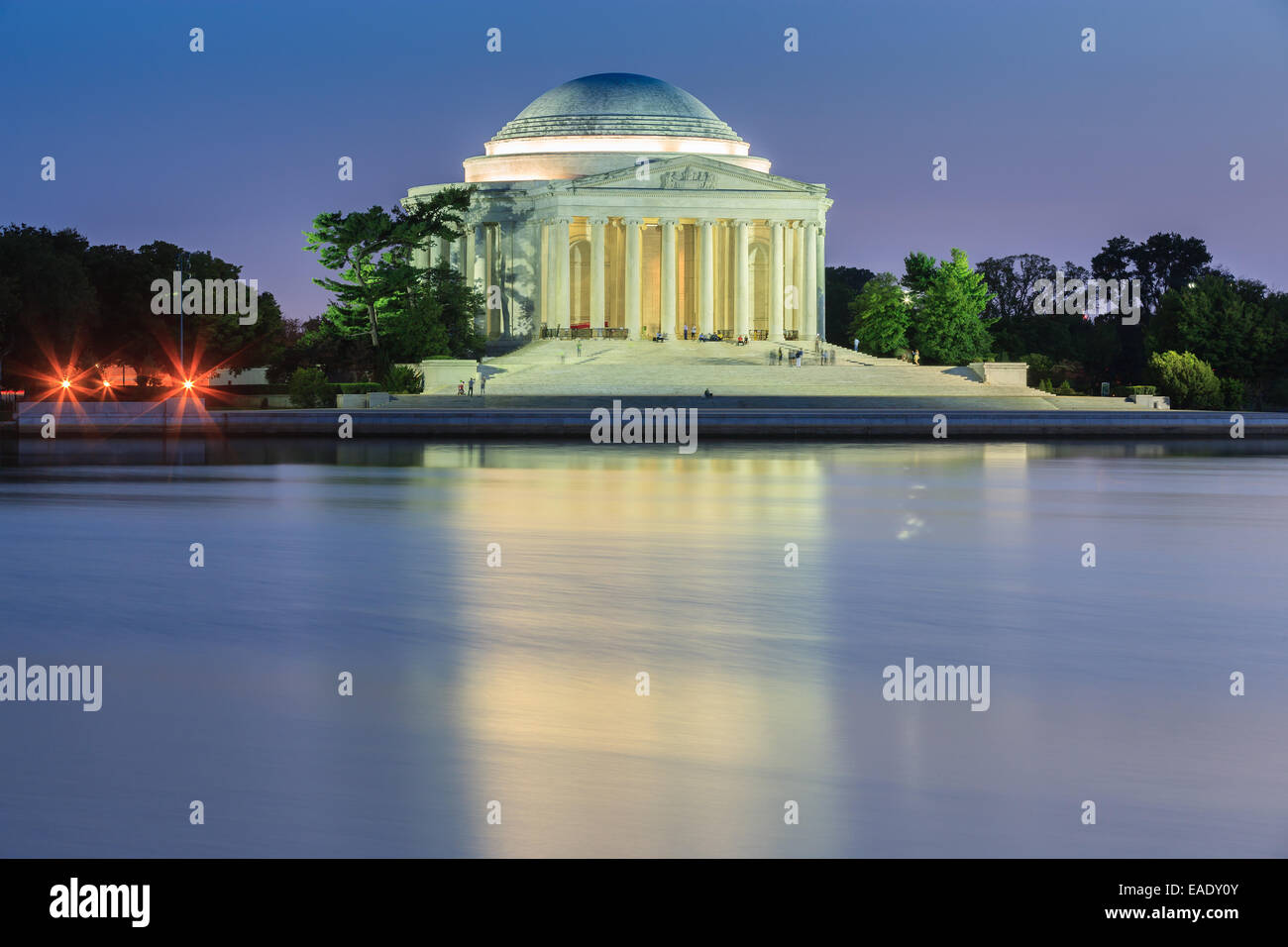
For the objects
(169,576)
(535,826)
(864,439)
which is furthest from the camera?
(864,439)

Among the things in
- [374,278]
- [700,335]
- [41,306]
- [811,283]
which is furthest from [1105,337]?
[41,306]

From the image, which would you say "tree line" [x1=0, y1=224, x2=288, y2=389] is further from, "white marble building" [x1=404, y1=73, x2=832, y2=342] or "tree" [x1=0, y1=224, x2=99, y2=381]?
"white marble building" [x1=404, y1=73, x2=832, y2=342]

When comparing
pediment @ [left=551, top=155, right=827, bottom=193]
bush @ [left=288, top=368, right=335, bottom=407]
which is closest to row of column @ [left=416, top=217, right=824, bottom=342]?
pediment @ [left=551, top=155, right=827, bottom=193]

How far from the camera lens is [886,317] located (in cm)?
9600

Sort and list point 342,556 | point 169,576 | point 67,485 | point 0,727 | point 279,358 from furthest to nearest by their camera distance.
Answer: point 279,358 < point 67,485 < point 342,556 < point 169,576 < point 0,727

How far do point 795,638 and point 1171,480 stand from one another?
25697 mm

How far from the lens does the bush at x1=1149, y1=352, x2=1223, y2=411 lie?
81.5 m

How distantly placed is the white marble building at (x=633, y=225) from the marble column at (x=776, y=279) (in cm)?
9

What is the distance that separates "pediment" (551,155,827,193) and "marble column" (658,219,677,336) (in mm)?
2924

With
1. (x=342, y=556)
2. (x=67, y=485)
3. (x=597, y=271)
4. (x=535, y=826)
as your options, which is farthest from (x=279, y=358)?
(x=535, y=826)

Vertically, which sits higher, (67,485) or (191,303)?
(191,303)

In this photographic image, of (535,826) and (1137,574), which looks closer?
(535,826)

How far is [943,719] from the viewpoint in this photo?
43.7 feet
